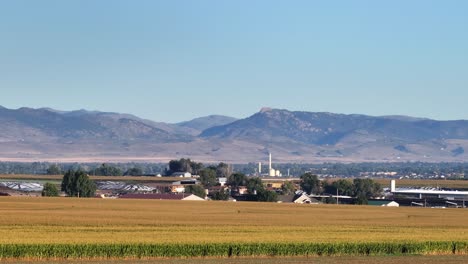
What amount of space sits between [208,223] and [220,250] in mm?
19649

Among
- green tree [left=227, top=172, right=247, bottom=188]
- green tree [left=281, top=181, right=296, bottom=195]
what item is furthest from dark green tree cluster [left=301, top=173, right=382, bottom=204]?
green tree [left=227, top=172, right=247, bottom=188]

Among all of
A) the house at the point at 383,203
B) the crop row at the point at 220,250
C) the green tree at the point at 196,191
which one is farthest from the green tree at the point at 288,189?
the crop row at the point at 220,250

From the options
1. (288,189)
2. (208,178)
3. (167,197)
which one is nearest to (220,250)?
(167,197)

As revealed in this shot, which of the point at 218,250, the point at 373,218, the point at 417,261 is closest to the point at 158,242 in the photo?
the point at 218,250

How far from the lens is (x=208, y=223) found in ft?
224

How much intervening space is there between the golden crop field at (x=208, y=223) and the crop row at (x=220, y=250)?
195cm

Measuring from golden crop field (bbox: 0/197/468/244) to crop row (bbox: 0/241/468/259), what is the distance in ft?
6.39

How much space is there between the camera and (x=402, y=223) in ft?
242

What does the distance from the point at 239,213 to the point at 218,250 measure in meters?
34.3

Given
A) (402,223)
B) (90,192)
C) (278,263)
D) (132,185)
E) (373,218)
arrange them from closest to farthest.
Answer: (278,263) → (402,223) → (373,218) → (90,192) → (132,185)

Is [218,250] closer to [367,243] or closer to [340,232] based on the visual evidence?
[367,243]

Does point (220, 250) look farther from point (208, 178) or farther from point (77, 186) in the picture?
point (208, 178)

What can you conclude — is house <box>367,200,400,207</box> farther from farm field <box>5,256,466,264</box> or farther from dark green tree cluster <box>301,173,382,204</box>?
farm field <box>5,256,466,264</box>

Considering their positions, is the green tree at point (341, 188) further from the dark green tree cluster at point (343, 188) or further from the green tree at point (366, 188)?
the green tree at point (366, 188)
